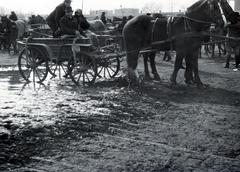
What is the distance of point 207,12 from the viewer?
955 cm

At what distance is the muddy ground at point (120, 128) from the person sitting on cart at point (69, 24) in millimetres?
1554

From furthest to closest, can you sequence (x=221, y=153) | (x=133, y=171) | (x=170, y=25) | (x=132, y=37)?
(x=132, y=37)
(x=170, y=25)
(x=221, y=153)
(x=133, y=171)

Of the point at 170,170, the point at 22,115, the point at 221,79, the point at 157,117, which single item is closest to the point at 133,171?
the point at 170,170

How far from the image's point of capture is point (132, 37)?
35.8 feet

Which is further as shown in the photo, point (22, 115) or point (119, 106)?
point (119, 106)

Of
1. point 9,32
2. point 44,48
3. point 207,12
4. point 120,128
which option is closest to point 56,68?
point 44,48

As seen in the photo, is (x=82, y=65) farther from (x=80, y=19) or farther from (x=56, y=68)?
(x=80, y=19)

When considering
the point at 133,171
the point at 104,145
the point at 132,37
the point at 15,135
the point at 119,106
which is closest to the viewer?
the point at 133,171

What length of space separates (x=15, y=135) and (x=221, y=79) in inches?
297

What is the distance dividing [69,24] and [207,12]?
3.80 m

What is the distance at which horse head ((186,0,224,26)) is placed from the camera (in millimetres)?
9391

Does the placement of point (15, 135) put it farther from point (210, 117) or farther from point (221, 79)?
point (221, 79)

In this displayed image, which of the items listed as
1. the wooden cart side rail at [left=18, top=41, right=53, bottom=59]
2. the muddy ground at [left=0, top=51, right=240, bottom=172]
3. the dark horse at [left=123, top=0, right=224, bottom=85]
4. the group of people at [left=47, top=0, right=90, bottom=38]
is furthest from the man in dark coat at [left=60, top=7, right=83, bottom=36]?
the muddy ground at [left=0, top=51, right=240, bottom=172]

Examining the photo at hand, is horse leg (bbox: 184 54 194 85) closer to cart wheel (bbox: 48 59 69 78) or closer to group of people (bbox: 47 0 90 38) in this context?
group of people (bbox: 47 0 90 38)
